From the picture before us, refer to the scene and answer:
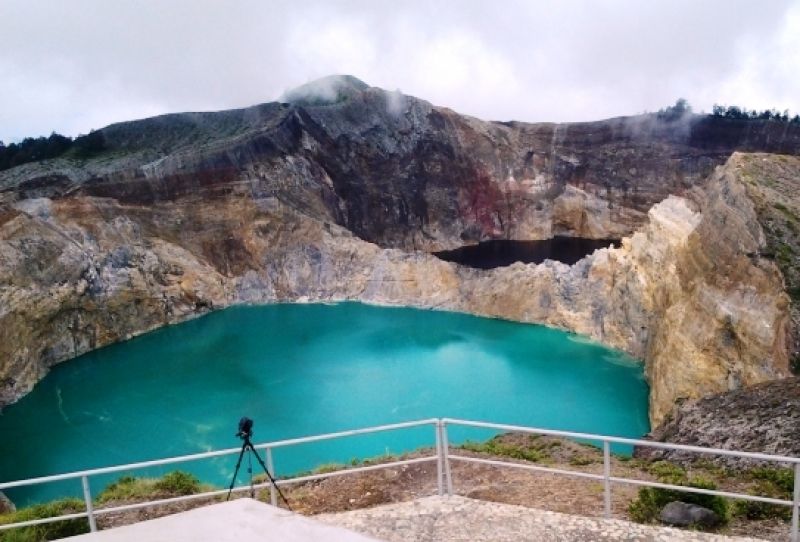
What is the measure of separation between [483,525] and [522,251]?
57.3 m

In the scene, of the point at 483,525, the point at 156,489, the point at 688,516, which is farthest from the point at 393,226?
the point at 483,525

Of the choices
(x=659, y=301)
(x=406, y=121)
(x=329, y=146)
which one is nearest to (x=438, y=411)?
(x=659, y=301)

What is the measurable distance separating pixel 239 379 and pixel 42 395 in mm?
10931

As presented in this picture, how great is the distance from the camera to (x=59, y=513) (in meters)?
12.4

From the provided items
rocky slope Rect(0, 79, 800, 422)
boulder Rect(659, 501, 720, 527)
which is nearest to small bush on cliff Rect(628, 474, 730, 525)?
boulder Rect(659, 501, 720, 527)

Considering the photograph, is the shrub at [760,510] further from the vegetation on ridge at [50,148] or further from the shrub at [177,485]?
the vegetation on ridge at [50,148]

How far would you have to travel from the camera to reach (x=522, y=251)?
2501 inches

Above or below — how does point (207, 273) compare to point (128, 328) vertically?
above

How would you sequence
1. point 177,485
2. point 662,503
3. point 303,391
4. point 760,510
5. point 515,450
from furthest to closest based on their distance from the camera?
point 303,391 < point 515,450 < point 177,485 < point 760,510 < point 662,503

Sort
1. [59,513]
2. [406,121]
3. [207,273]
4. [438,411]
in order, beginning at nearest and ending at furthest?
[59,513], [438,411], [207,273], [406,121]

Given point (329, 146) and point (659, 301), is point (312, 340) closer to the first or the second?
point (659, 301)

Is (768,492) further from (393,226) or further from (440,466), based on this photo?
(393,226)

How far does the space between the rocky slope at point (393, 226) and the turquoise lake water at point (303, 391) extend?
2.37m

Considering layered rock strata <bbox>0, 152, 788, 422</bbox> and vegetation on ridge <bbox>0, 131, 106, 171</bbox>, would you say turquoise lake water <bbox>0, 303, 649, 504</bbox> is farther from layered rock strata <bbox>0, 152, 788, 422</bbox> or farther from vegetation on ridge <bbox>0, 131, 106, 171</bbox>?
vegetation on ridge <bbox>0, 131, 106, 171</bbox>
